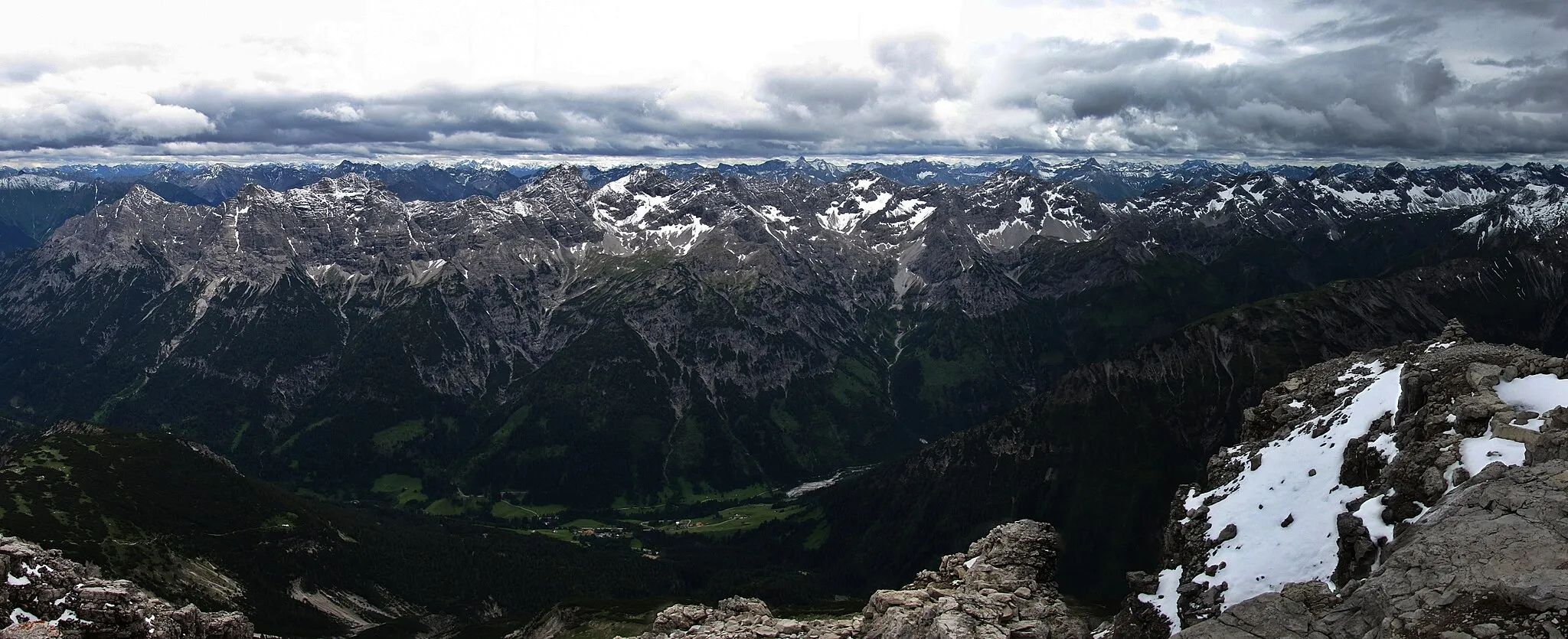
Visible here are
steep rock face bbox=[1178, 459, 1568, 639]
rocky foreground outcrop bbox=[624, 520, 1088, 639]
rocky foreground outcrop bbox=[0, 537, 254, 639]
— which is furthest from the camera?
rocky foreground outcrop bbox=[0, 537, 254, 639]

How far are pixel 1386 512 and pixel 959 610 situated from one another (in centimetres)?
2219

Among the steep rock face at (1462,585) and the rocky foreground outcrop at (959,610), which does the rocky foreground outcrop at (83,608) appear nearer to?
the rocky foreground outcrop at (959,610)

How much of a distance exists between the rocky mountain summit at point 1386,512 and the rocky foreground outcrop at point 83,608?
68.0 metres

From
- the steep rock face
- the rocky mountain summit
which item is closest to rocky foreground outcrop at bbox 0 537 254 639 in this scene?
the rocky mountain summit

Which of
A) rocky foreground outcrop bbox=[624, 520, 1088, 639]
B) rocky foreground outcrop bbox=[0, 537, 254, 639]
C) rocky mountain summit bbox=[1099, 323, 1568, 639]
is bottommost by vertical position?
rocky foreground outcrop bbox=[0, 537, 254, 639]

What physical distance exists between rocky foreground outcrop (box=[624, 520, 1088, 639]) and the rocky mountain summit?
6698 mm

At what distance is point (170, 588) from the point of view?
196250mm

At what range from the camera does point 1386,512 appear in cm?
4219

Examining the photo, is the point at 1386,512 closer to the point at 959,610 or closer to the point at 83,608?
the point at 959,610

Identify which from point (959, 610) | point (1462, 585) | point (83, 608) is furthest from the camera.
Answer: point (83, 608)

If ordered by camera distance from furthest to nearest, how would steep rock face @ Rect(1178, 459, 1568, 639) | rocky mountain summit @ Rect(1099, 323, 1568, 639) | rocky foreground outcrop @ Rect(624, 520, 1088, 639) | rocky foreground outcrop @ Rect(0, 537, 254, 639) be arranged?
rocky foreground outcrop @ Rect(0, 537, 254, 639) → rocky foreground outcrop @ Rect(624, 520, 1088, 639) → rocky mountain summit @ Rect(1099, 323, 1568, 639) → steep rock face @ Rect(1178, 459, 1568, 639)

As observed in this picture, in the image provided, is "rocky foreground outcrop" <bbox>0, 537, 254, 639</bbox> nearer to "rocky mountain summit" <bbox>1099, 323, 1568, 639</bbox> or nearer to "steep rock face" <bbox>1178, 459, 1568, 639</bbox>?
"rocky mountain summit" <bbox>1099, 323, 1568, 639</bbox>

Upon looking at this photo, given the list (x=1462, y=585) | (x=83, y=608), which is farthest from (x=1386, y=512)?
(x=83, y=608)

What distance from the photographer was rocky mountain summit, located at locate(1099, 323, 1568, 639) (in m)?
28.7
